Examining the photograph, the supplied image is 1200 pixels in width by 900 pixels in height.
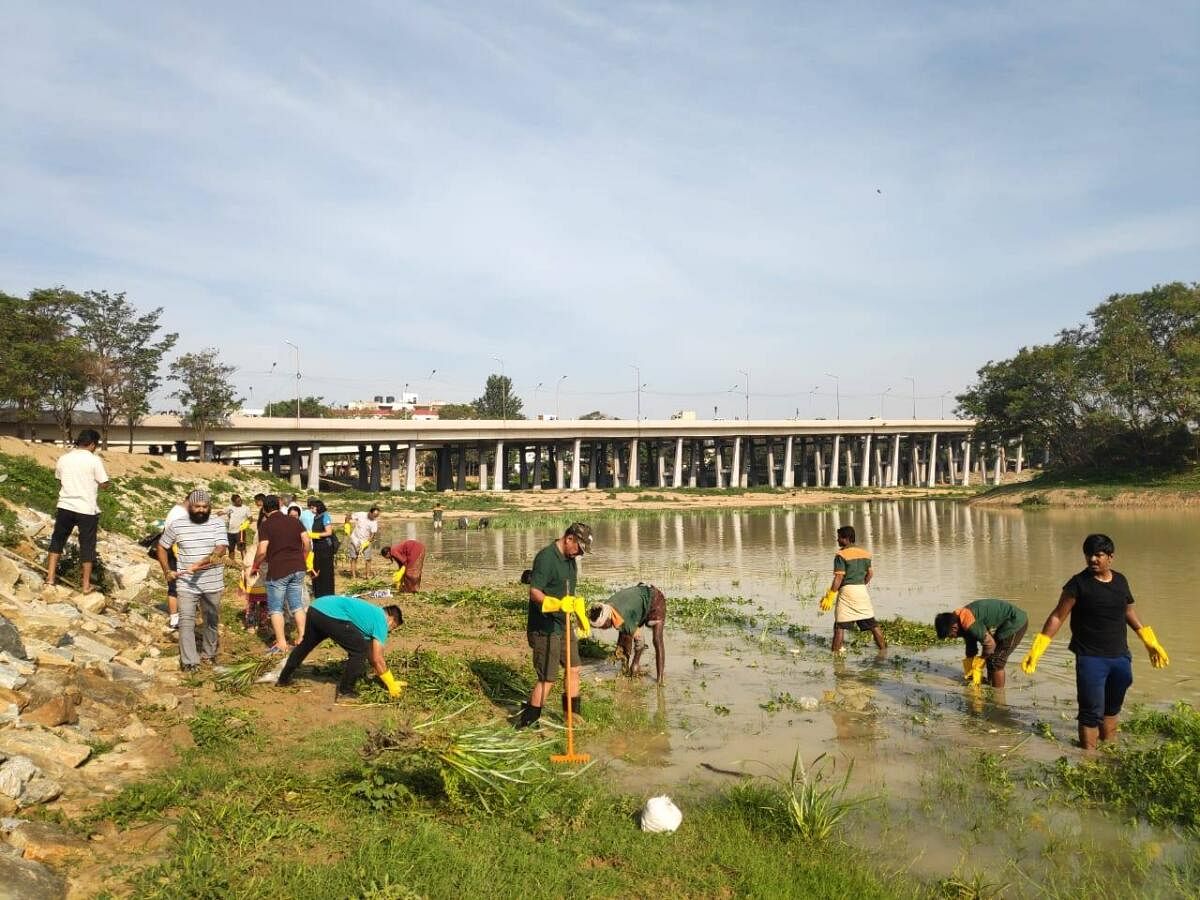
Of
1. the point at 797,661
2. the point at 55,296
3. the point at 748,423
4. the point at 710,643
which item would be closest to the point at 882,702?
the point at 797,661

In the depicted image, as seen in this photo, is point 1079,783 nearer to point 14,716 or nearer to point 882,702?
point 882,702

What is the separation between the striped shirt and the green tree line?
198 ft

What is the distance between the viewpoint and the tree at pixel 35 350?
150 ft

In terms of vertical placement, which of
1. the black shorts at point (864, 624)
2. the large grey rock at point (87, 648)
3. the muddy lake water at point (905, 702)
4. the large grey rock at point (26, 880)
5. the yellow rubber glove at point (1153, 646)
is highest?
the yellow rubber glove at point (1153, 646)

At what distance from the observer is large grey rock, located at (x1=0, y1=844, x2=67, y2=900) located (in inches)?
168

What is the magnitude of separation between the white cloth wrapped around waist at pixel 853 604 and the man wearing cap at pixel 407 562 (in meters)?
8.61

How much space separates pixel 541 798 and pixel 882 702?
4998 mm

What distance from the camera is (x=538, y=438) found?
8025 cm

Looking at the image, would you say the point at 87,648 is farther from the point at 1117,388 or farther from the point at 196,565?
the point at 1117,388

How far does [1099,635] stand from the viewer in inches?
285

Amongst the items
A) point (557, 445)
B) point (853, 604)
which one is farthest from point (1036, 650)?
point (557, 445)

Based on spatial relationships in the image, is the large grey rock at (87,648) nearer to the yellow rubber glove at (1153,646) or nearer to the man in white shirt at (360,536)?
the yellow rubber glove at (1153,646)

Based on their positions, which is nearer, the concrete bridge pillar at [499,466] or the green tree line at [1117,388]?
the green tree line at [1117,388]

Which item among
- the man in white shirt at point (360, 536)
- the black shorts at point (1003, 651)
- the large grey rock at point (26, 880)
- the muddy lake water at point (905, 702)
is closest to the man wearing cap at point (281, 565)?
the muddy lake water at point (905, 702)
